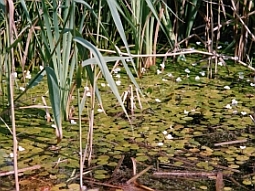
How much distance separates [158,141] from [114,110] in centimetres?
43

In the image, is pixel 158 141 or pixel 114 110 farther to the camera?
pixel 114 110

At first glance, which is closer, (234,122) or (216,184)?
(216,184)

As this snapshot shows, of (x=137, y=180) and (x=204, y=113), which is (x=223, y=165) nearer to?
(x=137, y=180)

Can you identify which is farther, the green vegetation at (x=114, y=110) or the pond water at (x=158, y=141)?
the pond water at (x=158, y=141)

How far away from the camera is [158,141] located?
8.02 ft

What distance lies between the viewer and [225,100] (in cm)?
298

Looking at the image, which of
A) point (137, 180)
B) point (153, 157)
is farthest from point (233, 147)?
point (137, 180)

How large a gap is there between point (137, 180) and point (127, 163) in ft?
0.53

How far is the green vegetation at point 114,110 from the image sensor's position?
6.56ft

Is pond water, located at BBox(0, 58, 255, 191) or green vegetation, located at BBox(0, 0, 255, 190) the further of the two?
pond water, located at BBox(0, 58, 255, 191)

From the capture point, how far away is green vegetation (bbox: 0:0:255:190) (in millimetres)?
1998

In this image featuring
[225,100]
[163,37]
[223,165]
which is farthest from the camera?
[163,37]

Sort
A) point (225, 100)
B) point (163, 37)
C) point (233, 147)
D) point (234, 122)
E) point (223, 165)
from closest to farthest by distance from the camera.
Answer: point (223, 165)
point (233, 147)
point (234, 122)
point (225, 100)
point (163, 37)

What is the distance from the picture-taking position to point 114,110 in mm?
2795
